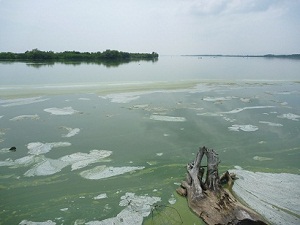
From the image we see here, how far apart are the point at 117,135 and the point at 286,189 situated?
4.39 meters

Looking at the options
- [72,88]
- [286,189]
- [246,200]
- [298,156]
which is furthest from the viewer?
[72,88]

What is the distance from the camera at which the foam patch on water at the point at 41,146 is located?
630cm

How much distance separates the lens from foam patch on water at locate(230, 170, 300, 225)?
13.1ft

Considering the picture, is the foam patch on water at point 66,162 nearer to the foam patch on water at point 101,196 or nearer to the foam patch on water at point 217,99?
the foam patch on water at point 101,196

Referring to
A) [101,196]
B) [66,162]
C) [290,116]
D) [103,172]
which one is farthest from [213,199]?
[290,116]

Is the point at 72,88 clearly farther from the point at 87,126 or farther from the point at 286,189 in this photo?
the point at 286,189

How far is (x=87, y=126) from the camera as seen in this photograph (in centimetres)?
832

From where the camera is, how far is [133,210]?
13.7 ft

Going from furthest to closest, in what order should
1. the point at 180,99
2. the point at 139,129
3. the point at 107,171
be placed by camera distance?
the point at 180,99, the point at 139,129, the point at 107,171

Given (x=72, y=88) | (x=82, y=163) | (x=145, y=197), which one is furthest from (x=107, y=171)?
(x=72, y=88)

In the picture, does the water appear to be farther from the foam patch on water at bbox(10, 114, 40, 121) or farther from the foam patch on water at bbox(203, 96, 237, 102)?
the foam patch on water at bbox(203, 96, 237, 102)

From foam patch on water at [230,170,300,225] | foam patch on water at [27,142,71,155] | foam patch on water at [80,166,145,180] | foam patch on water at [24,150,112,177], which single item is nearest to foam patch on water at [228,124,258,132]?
foam patch on water at [230,170,300,225]

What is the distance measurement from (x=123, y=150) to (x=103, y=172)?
3.92ft

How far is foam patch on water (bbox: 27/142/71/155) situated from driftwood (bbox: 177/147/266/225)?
3.38 m
